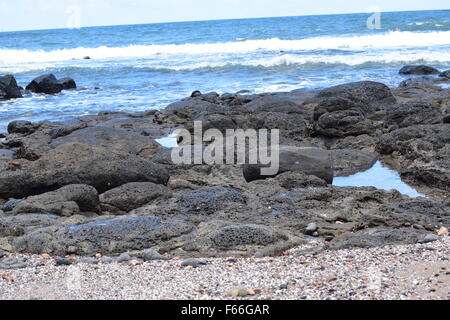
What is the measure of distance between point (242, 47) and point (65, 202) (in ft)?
113

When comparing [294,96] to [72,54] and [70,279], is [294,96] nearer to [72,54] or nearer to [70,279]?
[70,279]

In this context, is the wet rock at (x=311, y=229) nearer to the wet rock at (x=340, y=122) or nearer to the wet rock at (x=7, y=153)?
the wet rock at (x=340, y=122)

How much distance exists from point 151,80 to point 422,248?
1928 centimetres

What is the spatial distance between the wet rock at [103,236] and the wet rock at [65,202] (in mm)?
805

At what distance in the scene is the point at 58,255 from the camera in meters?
5.12

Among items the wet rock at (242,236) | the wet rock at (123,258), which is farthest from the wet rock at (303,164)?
the wet rock at (123,258)

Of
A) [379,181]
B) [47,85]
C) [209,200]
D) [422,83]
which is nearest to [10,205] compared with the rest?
[209,200]

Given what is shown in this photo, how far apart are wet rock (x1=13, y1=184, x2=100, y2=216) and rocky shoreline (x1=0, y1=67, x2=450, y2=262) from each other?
0.01 m

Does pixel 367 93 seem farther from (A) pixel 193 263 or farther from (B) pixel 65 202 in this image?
(A) pixel 193 263

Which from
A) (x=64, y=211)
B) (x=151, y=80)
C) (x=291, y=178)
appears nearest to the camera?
(x=64, y=211)

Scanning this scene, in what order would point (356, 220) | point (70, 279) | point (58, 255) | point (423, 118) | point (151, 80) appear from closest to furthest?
point (70, 279), point (58, 255), point (356, 220), point (423, 118), point (151, 80)

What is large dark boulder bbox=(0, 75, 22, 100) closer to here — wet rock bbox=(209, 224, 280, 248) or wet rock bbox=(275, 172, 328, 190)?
wet rock bbox=(275, 172, 328, 190)

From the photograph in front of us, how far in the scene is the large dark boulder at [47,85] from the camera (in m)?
20.7
